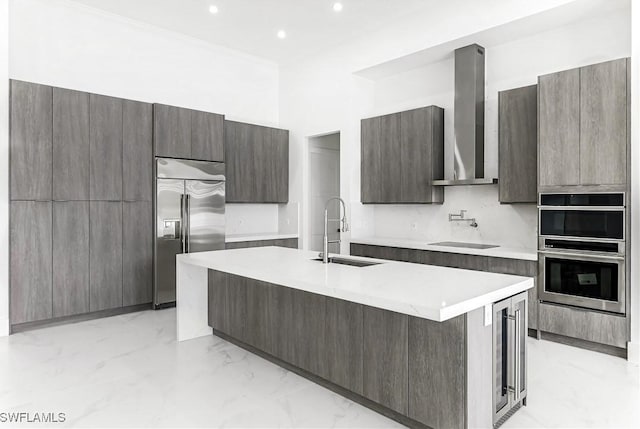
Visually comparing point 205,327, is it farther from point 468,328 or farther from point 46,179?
point 468,328

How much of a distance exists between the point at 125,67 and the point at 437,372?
508cm

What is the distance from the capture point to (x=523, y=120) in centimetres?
421

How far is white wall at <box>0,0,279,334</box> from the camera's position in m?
4.50

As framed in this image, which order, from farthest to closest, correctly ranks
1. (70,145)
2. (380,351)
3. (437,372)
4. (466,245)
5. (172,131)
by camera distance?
1. (172,131)
2. (466,245)
3. (70,145)
4. (380,351)
5. (437,372)

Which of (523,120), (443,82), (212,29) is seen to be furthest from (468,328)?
(212,29)

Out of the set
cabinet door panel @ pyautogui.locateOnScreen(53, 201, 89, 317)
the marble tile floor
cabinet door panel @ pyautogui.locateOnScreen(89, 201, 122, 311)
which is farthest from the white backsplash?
cabinet door panel @ pyautogui.locateOnScreen(53, 201, 89, 317)

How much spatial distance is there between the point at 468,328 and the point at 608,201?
225cm

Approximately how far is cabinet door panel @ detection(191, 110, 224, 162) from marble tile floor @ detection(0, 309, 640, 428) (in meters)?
2.44

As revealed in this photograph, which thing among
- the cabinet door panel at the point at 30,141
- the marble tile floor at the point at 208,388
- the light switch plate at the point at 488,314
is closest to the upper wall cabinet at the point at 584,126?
the marble tile floor at the point at 208,388

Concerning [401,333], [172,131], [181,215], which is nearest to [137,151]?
[172,131]

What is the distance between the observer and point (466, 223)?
5090 mm

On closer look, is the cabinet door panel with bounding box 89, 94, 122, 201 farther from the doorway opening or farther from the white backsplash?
the white backsplash

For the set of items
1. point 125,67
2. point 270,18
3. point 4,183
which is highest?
point 270,18

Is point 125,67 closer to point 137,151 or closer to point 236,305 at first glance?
point 137,151
